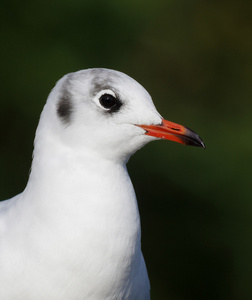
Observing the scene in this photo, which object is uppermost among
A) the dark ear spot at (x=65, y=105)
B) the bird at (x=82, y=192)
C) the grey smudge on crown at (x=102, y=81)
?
the grey smudge on crown at (x=102, y=81)

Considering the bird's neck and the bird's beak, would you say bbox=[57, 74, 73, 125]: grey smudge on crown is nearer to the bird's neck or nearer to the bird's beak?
the bird's neck

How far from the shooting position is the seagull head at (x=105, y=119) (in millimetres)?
1517

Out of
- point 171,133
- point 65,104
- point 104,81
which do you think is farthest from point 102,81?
point 171,133

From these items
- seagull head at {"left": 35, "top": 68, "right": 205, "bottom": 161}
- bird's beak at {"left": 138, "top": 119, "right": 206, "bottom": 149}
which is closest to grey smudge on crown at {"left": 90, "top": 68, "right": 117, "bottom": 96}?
seagull head at {"left": 35, "top": 68, "right": 205, "bottom": 161}

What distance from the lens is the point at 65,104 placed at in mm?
1553

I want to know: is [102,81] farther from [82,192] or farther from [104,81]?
[82,192]

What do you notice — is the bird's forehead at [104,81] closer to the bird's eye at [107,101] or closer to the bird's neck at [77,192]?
the bird's eye at [107,101]

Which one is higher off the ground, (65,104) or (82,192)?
(65,104)

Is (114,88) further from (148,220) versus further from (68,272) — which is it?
(148,220)

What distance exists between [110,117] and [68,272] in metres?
0.42

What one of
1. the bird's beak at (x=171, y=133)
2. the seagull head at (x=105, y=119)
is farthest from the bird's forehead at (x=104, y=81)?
the bird's beak at (x=171, y=133)

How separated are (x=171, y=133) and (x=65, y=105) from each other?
287 mm

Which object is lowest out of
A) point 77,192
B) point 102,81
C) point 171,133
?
point 77,192

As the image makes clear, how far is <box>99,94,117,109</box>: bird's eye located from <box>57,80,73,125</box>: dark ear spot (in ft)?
0.29
